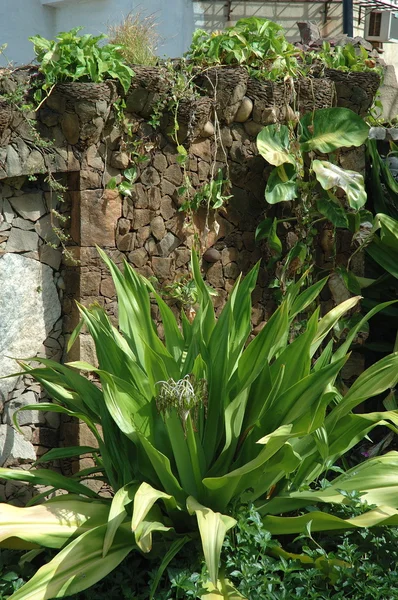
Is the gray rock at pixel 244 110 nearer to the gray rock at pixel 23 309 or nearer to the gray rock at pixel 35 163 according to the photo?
the gray rock at pixel 35 163

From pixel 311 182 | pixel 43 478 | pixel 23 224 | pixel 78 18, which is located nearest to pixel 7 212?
pixel 23 224

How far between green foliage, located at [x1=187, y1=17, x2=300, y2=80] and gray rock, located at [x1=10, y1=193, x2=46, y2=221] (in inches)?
46.2

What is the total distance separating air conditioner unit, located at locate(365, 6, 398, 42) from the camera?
27.6ft

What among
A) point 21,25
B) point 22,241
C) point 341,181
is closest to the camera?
point 22,241

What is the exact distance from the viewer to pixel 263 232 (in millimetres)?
5035

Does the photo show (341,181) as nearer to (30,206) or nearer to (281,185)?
(281,185)

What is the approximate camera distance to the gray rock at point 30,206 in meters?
4.37

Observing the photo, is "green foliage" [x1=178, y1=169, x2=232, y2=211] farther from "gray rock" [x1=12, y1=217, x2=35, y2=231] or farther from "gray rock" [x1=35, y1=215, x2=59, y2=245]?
"gray rock" [x1=12, y1=217, x2=35, y2=231]

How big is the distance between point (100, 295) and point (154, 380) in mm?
922

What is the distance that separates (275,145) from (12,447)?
2191 millimetres

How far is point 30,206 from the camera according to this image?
441 cm

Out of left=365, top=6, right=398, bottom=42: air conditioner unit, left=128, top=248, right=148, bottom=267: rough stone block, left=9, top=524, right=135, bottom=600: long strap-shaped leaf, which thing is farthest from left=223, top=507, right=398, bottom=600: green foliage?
left=365, top=6, right=398, bottom=42: air conditioner unit

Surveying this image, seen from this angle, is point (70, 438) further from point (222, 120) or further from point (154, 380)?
point (222, 120)

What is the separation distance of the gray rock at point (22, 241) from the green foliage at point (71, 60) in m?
0.72
